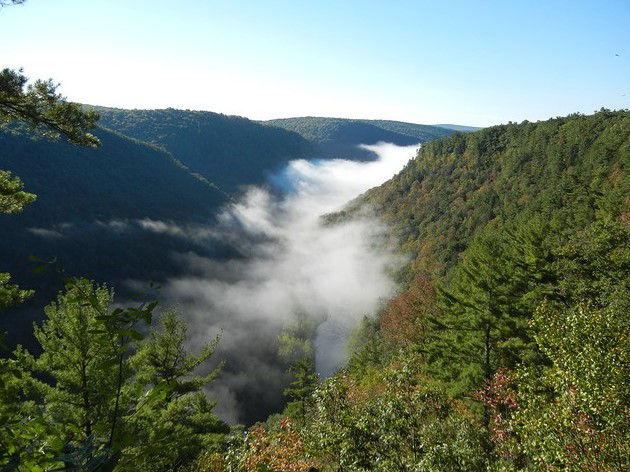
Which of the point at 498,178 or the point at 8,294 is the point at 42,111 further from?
the point at 498,178

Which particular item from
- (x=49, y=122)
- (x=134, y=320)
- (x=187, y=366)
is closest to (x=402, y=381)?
(x=134, y=320)

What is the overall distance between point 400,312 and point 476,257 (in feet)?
61.8

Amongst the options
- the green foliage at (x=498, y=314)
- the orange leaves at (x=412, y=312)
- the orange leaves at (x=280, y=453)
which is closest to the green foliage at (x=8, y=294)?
the orange leaves at (x=280, y=453)

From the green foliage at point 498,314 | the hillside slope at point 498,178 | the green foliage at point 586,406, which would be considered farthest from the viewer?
the hillside slope at point 498,178

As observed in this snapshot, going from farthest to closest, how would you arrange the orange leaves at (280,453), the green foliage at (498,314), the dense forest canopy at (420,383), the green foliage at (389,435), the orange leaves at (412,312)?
the orange leaves at (412,312) < the green foliage at (498,314) < the orange leaves at (280,453) < the green foliage at (389,435) < the dense forest canopy at (420,383)

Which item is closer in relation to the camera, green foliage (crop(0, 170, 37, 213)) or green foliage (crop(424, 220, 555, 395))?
green foliage (crop(0, 170, 37, 213))

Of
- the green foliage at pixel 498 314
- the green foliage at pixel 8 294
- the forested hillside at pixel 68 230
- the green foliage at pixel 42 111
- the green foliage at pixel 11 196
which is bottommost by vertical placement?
the forested hillside at pixel 68 230

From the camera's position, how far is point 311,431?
35.6 ft

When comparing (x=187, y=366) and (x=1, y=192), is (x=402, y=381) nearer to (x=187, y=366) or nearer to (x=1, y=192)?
(x=1, y=192)

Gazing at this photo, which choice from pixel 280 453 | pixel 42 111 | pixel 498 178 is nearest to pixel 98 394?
pixel 280 453

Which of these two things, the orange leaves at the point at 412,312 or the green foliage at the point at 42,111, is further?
the orange leaves at the point at 412,312

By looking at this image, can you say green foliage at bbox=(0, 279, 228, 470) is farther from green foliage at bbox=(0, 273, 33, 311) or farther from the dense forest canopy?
green foliage at bbox=(0, 273, 33, 311)

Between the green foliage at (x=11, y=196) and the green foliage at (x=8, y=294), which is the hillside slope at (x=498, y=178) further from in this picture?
the green foliage at (x=8, y=294)

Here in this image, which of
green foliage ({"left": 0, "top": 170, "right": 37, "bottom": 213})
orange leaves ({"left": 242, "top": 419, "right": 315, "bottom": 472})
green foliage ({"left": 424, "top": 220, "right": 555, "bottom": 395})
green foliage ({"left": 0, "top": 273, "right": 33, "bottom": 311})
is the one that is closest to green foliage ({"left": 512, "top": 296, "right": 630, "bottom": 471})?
orange leaves ({"left": 242, "top": 419, "right": 315, "bottom": 472})
